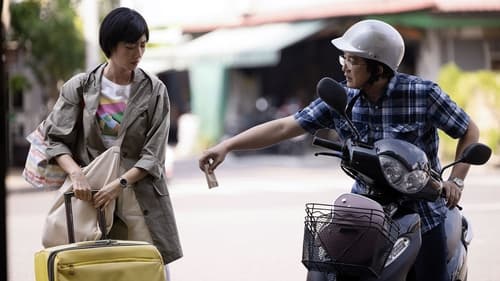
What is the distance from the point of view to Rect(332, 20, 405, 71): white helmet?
13.7 ft

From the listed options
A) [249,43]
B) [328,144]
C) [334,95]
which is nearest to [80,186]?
[328,144]

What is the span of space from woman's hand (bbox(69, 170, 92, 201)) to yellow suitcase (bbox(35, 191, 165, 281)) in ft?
1.04

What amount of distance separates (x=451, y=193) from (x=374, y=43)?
27.9 inches

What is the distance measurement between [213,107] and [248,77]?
7.37 ft

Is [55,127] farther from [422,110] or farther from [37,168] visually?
[422,110]

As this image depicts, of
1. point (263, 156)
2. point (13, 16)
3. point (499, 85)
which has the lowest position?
point (263, 156)

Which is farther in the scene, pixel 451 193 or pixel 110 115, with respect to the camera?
pixel 110 115

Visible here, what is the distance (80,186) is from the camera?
4.55 meters

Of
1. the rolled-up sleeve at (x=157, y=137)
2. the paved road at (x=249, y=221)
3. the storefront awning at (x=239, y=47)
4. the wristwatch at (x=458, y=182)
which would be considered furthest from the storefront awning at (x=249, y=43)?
the wristwatch at (x=458, y=182)

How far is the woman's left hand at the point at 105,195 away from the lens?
4.56 meters

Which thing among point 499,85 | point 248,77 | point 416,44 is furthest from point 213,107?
point 499,85

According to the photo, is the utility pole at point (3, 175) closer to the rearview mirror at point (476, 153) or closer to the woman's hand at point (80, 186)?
the woman's hand at point (80, 186)

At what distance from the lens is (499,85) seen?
931 inches

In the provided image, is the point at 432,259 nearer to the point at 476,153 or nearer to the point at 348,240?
the point at 476,153
